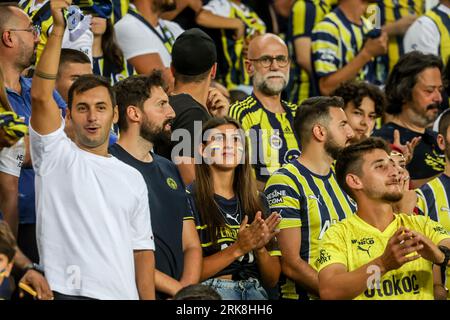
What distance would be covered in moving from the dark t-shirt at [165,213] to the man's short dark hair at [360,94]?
255cm

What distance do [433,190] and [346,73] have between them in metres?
2.43

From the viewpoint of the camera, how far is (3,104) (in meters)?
6.63

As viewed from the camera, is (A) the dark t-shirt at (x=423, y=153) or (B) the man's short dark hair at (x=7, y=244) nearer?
(B) the man's short dark hair at (x=7, y=244)

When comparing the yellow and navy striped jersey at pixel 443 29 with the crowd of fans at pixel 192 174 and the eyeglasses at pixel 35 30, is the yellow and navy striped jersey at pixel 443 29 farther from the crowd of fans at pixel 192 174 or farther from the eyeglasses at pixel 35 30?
the eyeglasses at pixel 35 30

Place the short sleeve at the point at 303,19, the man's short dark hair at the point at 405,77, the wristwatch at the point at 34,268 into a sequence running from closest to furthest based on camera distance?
the wristwatch at the point at 34,268, the man's short dark hair at the point at 405,77, the short sleeve at the point at 303,19

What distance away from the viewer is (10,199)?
6633 mm

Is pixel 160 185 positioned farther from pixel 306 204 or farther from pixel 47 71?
pixel 47 71

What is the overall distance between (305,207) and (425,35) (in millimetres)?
3811

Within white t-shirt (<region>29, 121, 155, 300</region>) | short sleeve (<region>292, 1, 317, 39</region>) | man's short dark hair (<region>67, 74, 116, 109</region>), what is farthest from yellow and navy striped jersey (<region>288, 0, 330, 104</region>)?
white t-shirt (<region>29, 121, 155, 300</region>)

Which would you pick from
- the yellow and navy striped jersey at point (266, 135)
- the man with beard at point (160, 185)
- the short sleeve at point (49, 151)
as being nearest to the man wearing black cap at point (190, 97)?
the yellow and navy striped jersey at point (266, 135)

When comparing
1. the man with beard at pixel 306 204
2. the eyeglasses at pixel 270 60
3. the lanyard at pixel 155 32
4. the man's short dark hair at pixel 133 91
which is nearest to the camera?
the man's short dark hair at pixel 133 91

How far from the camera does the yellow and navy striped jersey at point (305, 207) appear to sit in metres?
7.62
